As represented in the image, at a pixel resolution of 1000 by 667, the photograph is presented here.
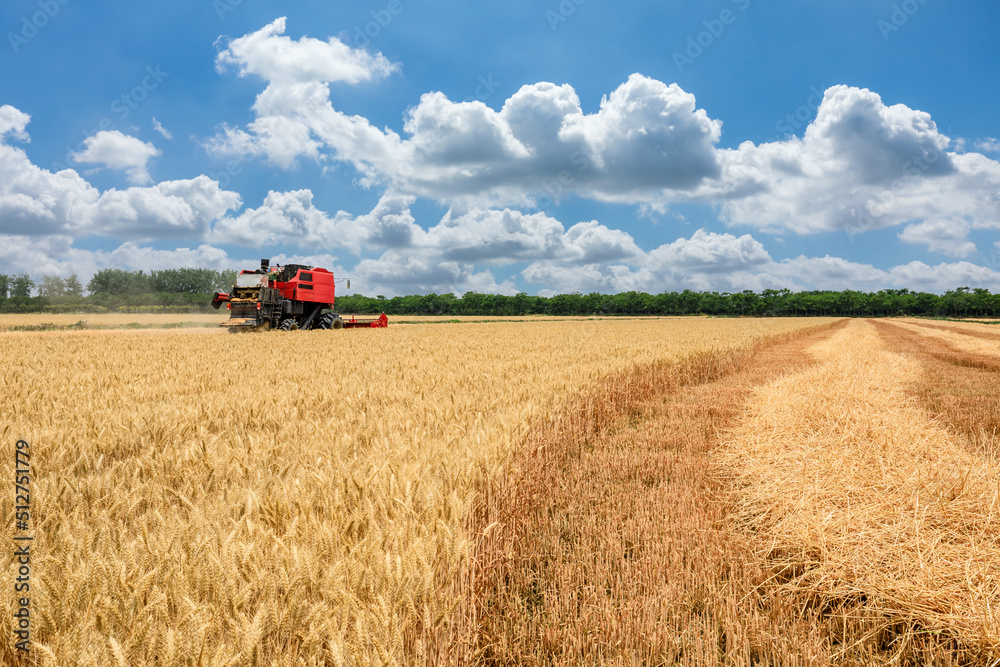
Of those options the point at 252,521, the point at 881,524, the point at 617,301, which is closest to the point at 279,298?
the point at 252,521

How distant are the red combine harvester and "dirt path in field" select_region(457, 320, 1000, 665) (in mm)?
18301

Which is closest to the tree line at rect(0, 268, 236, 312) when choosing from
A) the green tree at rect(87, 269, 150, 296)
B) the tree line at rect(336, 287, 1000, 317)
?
the green tree at rect(87, 269, 150, 296)

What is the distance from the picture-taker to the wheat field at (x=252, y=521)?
1558mm

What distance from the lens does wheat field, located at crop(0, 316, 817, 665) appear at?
156cm

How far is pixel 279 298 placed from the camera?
2083 centimetres

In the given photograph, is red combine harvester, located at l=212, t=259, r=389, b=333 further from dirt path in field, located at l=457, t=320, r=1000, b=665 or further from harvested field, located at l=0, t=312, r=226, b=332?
dirt path in field, located at l=457, t=320, r=1000, b=665

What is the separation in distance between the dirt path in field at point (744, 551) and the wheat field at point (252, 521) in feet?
1.22

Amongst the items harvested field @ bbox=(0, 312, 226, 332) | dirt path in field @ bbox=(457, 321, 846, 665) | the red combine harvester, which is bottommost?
dirt path in field @ bbox=(457, 321, 846, 665)

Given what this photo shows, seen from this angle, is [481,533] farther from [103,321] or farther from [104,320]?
[104,320]

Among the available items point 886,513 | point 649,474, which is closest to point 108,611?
point 649,474

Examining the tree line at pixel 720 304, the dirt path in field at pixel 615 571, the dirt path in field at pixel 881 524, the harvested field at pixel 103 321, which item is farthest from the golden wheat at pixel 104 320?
the tree line at pixel 720 304

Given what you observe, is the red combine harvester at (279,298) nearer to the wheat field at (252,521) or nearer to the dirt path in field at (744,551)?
the wheat field at (252,521)

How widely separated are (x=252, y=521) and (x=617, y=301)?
13229cm

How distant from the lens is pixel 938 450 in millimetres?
5055
